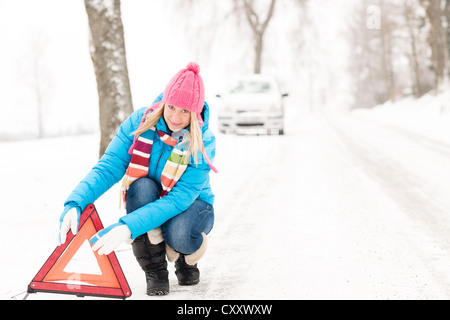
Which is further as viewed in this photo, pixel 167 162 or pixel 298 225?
pixel 298 225

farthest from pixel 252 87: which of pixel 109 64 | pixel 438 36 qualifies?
pixel 438 36

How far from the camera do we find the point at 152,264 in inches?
124

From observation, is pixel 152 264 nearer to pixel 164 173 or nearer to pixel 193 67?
pixel 164 173

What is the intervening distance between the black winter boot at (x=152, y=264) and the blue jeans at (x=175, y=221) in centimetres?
10

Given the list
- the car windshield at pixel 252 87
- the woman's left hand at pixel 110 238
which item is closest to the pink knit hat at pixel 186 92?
the woman's left hand at pixel 110 238

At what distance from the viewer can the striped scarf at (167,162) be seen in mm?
3062

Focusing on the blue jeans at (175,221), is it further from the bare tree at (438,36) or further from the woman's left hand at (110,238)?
the bare tree at (438,36)

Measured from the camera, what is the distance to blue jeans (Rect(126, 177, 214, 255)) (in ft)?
10.2

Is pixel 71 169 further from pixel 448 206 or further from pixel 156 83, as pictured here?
pixel 156 83

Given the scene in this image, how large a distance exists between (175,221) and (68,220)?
1.98 feet

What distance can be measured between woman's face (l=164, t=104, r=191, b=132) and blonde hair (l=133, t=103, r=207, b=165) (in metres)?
0.04

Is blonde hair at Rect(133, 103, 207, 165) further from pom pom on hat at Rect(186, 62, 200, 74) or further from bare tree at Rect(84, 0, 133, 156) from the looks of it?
bare tree at Rect(84, 0, 133, 156)

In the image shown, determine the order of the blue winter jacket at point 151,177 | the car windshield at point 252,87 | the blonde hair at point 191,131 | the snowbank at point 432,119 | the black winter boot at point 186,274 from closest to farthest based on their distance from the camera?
the blue winter jacket at point 151,177, the blonde hair at point 191,131, the black winter boot at point 186,274, the snowbank at point 432,119, the car windshield at point 252,87
